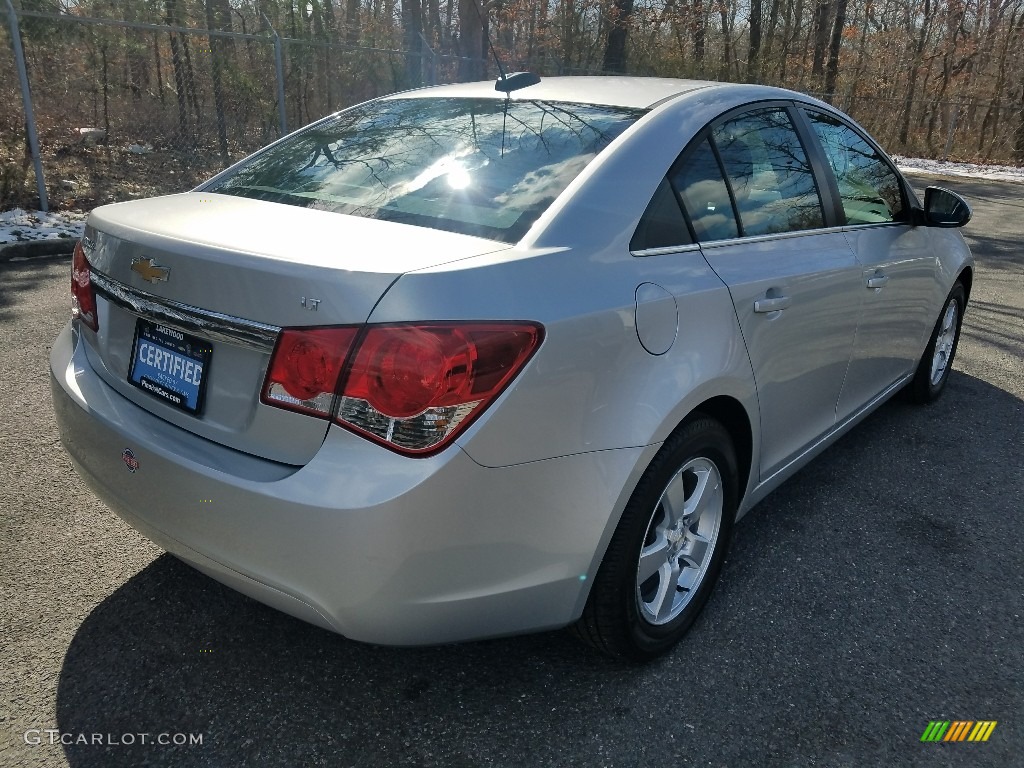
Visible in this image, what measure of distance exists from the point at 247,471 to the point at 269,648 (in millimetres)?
764

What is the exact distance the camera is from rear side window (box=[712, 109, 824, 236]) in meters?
2.63

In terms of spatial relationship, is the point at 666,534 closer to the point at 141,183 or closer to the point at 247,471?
the point at 247,471

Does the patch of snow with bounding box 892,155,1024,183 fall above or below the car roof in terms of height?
below

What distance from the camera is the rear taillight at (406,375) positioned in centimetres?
167

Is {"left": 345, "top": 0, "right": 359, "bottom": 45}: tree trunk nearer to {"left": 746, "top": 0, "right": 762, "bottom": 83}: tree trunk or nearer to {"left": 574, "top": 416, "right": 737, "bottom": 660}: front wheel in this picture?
{"left": 746, "top": 0, "right": 762, "bottom": 83}: tree trunk

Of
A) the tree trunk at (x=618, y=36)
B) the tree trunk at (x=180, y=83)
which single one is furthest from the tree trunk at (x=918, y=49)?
the tree trunk at (x=180, y=83)

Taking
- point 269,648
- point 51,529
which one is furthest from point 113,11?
point 269,648

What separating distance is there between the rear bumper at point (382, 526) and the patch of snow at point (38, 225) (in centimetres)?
639

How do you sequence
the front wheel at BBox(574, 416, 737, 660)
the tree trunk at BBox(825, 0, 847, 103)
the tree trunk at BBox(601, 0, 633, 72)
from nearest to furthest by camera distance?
1. the front wheel at BBox(574, 416, 737, 660)
2. the tree trunk at BBox(601, 0, 633, 72)
3. the tree trunk at BBox(825, 0, 847, 103)

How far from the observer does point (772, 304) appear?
2.53m

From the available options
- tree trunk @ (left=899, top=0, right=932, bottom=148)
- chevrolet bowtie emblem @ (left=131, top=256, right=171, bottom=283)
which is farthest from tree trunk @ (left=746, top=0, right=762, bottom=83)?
chevrolet bowtie emblem @ (left=131, top=256, right=171, bottom=283)

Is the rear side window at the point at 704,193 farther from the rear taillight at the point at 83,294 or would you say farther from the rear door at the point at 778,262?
the rear taillight at the point at 83,294

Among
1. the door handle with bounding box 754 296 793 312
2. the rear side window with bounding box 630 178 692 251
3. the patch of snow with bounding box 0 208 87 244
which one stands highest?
the rear side window with bounding box 630 178 692 251

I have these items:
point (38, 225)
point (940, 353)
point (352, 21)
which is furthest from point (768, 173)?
point (352, 21)
